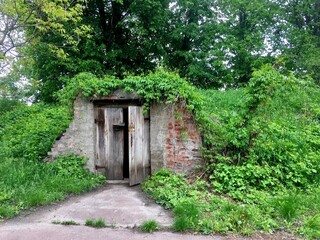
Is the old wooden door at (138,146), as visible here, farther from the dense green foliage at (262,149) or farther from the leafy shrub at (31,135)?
the leafy shrub at (31,135)

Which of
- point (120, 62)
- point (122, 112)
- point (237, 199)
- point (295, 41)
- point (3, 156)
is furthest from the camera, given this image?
point (295, 41)

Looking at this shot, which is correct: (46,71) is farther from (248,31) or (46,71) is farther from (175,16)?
(248,31)

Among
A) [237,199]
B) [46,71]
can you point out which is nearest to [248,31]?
[46,71]

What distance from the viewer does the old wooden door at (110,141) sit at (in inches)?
294

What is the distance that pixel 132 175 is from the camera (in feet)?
23.4

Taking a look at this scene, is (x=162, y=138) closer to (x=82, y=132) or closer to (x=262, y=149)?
(x=82, y=132)

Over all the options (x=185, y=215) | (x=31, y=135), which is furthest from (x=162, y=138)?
(x=31, y=135)

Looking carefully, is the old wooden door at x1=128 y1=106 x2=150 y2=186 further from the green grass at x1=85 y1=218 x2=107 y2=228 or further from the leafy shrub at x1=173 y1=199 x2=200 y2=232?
the green grass at x1=85 y1=218 x2=107 y2=228

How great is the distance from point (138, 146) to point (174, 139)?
95cm

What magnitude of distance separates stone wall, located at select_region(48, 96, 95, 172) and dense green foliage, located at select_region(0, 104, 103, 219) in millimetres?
201

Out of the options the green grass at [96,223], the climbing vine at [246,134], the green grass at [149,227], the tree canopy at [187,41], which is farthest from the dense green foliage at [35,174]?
the tree canopy at [187,41]

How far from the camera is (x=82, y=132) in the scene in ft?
24.4

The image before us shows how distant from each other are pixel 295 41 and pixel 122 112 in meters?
15.6

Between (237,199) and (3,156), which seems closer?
(237,199)
